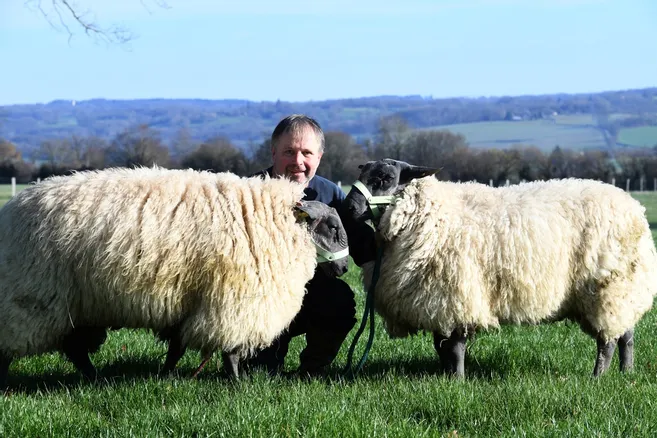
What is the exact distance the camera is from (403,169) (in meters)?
5.34

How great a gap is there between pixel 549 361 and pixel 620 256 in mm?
864

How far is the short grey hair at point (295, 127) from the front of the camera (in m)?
5.44

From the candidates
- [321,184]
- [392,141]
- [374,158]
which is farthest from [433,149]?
[321,184]

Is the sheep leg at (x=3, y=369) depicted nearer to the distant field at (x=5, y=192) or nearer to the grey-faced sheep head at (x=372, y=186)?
the grey-faced sheep head at (x=372, y=186)

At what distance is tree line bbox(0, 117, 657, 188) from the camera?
142ft

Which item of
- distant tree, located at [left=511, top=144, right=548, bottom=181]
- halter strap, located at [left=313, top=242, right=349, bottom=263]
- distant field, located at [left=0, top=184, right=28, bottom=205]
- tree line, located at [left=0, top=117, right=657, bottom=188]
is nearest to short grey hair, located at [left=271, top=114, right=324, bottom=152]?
halter strap, located at [left=313, top=242, right=349, bottom=263]

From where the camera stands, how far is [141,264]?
4.61m

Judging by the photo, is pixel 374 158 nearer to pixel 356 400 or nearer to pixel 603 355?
pixel 603 355

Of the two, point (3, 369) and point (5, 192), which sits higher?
point (3, 369)

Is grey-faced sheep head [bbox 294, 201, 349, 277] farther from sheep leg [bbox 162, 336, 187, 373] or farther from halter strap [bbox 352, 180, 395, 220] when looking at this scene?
sheep leg [bbox 162, 336, 187, 373]

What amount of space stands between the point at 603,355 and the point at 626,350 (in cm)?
22

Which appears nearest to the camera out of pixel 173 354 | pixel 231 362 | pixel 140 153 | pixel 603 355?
pixel 231 362

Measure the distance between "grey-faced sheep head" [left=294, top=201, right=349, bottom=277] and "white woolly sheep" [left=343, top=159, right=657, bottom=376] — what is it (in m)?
0.22

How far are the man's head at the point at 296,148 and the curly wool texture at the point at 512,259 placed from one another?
0.68 m
